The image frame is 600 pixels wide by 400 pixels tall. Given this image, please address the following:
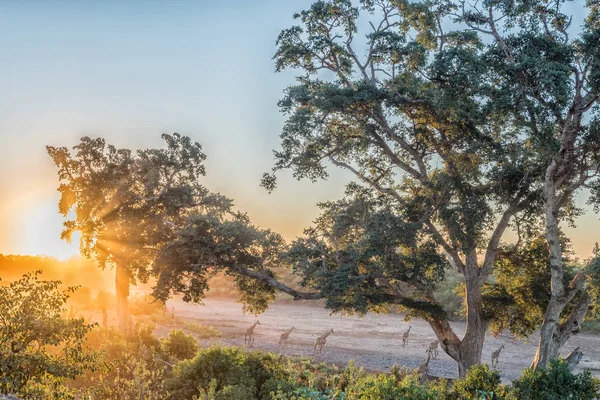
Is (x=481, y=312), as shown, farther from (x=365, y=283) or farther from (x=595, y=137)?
(x=595, y=137)

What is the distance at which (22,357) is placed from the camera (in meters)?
7.86

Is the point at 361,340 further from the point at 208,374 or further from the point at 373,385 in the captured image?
the point at 373,385

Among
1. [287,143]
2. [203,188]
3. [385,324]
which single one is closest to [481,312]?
[287,143]

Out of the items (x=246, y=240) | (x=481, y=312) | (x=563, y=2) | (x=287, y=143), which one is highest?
(x=563, y=2)

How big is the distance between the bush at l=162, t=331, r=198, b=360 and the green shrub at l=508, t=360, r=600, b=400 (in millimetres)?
14156

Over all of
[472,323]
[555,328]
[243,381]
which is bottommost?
[243,381]

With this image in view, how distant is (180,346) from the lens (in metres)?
20.1

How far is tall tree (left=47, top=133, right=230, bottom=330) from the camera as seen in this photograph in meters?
20.4

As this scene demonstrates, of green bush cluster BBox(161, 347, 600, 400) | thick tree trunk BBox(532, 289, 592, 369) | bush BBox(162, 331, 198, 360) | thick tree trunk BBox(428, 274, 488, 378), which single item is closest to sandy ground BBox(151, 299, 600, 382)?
bush BBox(162, 331, 198, 360)

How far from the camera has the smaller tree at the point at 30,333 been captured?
7.86m

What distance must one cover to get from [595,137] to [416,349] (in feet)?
64.2

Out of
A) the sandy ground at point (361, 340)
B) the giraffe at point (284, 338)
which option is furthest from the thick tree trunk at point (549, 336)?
the giraffe at point (284, 338)

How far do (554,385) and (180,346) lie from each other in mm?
15064

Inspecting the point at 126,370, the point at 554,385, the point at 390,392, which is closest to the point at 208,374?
the point at 126,370
